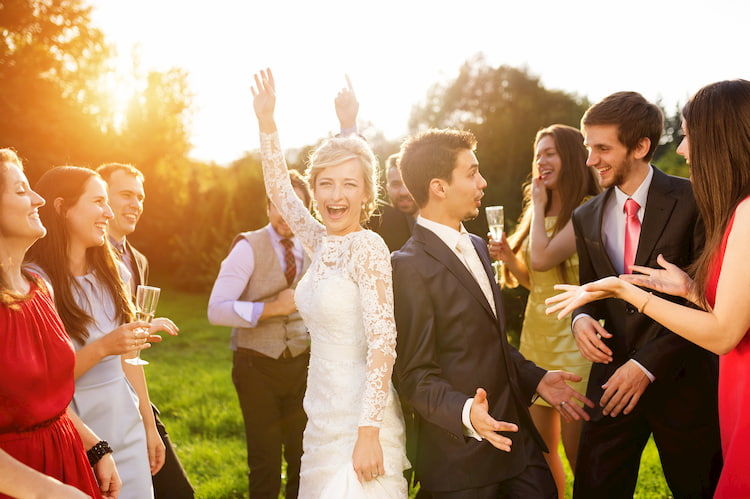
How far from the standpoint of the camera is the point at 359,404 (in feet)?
9.99

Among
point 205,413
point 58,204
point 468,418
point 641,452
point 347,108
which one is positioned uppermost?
point 347,108

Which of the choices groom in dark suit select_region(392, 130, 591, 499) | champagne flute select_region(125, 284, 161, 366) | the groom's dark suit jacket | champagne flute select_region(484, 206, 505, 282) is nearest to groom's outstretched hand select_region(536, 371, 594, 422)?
groom in dark suit select_region(392, 130, 591, 499)

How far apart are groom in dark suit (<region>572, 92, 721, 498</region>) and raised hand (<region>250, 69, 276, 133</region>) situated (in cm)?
187

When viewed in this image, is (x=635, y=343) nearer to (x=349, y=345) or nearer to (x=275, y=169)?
(x=349, y=345)

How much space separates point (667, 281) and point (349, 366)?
1.51 metres

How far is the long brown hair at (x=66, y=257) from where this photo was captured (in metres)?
3.24

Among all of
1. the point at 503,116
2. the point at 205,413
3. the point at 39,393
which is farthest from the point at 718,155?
the point at 503,116

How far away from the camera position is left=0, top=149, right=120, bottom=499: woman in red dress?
238cm

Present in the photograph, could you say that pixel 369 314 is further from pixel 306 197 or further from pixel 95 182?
pixel 306 197

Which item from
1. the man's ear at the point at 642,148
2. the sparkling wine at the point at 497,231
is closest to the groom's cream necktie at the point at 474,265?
the man's ear at the point at 642,148

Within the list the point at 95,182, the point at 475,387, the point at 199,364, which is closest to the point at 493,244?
the point at 475,387

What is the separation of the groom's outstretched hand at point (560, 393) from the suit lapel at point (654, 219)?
81 cm

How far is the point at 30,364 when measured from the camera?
240 cm

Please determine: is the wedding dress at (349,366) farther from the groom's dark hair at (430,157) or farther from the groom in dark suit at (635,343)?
Result: the groom in dark suit at (635,343)
